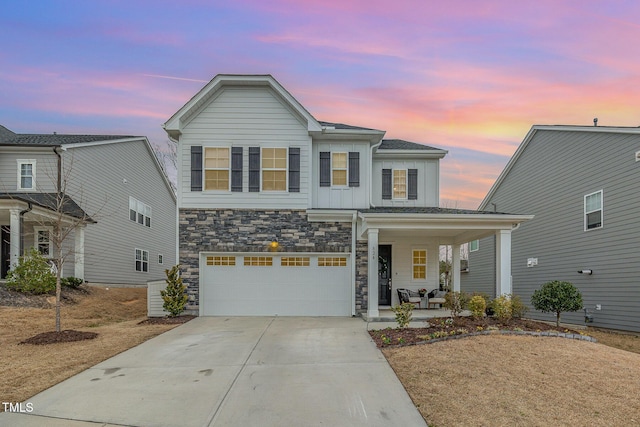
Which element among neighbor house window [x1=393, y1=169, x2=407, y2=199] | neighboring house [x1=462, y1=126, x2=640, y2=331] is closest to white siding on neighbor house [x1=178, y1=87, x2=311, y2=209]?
neighbor house window [x1=393, y1=169, x2=407, y2=199]

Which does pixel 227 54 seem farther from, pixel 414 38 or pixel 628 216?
pixel 628 216

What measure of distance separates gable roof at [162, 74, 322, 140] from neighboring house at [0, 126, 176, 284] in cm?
375

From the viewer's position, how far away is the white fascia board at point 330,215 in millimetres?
13109

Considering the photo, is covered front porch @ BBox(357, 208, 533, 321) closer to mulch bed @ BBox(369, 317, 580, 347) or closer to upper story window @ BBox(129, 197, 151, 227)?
mulch bed @ BBox(369, 317, 580, 347)

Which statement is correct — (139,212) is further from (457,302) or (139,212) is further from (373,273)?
(457,302)

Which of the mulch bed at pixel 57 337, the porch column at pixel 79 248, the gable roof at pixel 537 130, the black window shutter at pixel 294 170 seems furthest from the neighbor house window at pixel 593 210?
the porch column at pixel 79 248

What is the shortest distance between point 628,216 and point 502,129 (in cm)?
621

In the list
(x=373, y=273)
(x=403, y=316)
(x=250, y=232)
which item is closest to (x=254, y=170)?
(x=250, y=232)

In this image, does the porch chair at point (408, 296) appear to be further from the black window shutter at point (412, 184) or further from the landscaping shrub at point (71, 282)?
the landscaping shrub at point (71, 282)

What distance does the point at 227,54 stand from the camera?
15414 mm

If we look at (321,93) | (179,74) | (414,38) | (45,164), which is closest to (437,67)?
(414,38)

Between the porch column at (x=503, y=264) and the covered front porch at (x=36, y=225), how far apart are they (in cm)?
1328

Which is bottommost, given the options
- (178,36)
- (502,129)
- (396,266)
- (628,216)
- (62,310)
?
(62,310)

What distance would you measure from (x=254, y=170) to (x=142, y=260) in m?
12.4
